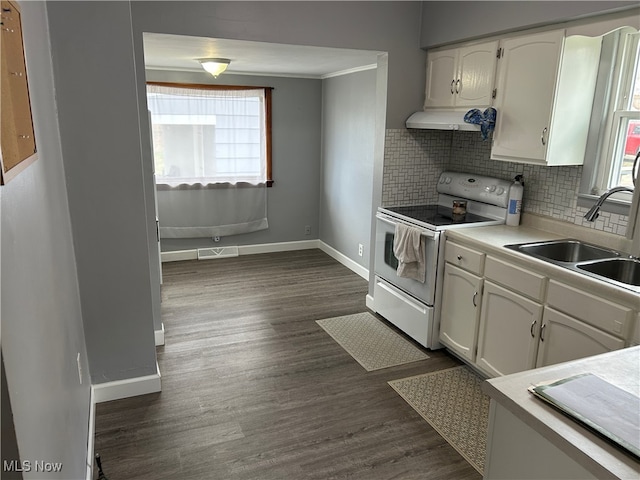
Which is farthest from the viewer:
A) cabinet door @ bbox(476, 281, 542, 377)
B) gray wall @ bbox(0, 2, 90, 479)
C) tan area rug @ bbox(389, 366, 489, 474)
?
cabinet door @ bbox(476, 281, 542, 377)

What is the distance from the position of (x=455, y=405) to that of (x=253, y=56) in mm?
3028

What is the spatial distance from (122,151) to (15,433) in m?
1.85

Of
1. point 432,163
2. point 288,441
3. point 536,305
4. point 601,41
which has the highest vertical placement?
point 601,41

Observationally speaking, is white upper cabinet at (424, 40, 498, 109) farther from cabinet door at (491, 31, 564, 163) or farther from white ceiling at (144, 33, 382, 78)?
white ceiling at (144, 33, 382, 78)

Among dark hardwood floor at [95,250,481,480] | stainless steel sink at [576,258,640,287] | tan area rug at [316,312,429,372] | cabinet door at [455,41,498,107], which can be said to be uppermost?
cabinet door at [455,41,498,107]

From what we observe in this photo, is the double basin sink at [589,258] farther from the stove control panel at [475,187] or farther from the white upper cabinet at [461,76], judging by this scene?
the white upper cabinet at [461,76]

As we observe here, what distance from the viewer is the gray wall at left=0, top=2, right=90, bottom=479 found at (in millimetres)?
960

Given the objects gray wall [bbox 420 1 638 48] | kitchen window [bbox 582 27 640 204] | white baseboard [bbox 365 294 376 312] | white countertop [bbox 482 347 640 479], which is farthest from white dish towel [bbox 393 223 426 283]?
white countertop [bbox 482 347 640 479]

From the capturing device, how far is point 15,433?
0.85m

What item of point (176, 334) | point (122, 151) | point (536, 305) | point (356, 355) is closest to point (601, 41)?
point (536, 305)

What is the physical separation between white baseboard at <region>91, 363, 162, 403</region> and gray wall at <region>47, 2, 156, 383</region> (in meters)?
0.04

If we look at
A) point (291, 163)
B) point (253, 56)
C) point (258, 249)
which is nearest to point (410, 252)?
point (253, 56)

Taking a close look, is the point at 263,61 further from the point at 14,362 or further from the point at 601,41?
the point at 14,362

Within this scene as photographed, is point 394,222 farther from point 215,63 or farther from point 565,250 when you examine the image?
point 215,63
